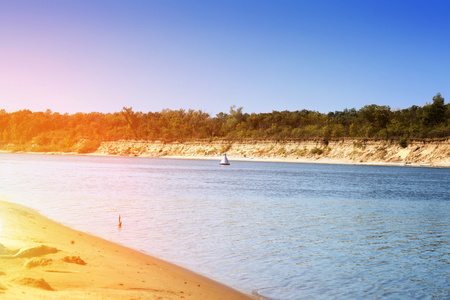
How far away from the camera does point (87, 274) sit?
8.12 m

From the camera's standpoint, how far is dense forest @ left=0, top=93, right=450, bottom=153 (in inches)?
4171

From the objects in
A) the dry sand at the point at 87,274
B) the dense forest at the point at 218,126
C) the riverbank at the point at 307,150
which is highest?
the dense forest at the point at 218,126

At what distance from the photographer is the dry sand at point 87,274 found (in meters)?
6.79

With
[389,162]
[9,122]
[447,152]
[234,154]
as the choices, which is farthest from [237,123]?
[9,122]

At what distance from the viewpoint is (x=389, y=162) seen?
91.9 meters

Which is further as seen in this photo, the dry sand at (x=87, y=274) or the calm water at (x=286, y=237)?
the calm water at (x=286, y=237)

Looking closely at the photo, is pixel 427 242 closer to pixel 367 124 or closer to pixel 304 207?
pixel 304 207

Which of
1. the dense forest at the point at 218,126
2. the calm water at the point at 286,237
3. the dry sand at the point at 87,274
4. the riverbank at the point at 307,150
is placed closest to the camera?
the dry sand at the point at 87,274

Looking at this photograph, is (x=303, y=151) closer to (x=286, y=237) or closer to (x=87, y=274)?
(x=286, y=237)

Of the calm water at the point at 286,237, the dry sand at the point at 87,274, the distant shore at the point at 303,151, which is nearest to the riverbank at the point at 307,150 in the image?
the distant shore at the point at 303,151

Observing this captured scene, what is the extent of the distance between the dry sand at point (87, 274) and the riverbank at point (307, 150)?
276 feet

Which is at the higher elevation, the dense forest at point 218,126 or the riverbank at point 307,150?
the dense forest at point 218,126

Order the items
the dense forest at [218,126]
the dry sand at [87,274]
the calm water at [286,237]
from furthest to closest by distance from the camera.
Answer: the dense forest at [218,126]
the calm water at [286,237]
the dry sand at [87,274]

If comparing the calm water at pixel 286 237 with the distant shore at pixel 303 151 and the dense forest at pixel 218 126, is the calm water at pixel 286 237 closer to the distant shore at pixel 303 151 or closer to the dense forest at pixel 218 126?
the distant shore at pixel 303 151
